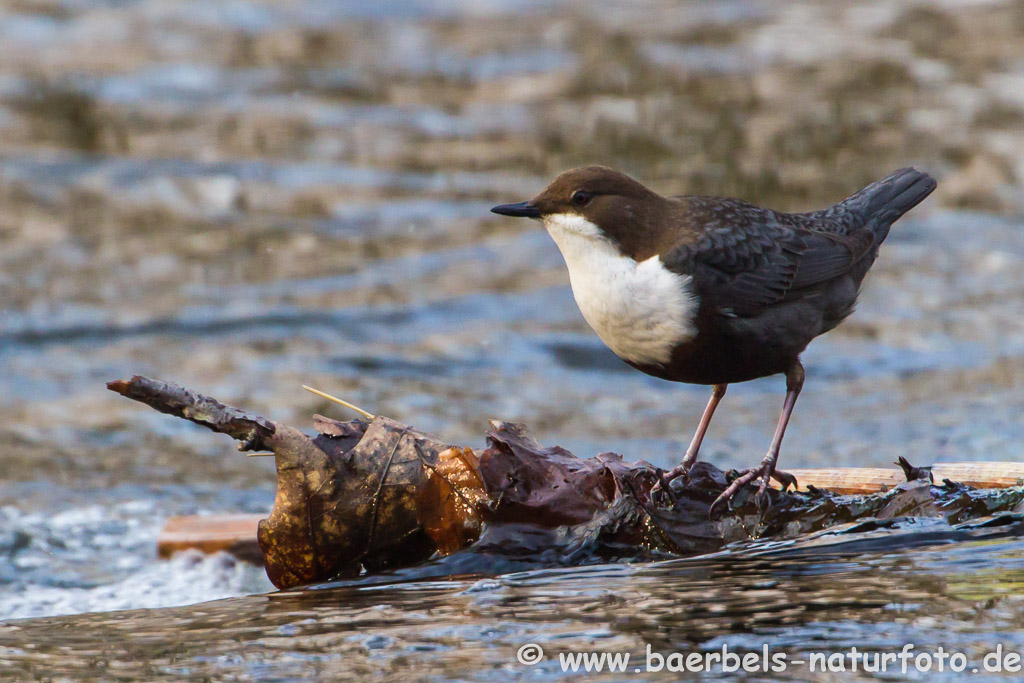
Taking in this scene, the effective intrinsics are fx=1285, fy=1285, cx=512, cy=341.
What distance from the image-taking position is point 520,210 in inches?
158

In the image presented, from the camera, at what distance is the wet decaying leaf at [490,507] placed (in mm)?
3260

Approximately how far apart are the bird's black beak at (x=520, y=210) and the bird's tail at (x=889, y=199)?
1.32 meters

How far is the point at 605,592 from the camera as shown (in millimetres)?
3020

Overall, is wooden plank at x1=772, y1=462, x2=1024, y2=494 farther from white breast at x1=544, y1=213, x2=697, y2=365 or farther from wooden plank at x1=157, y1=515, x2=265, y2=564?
wooden plank at x1=157, y1=515, x2=265, y2=564

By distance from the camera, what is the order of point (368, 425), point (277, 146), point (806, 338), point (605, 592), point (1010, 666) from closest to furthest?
1. point (1010, 666)
2. point (605, 592)
3. point (368, 425)
4. point (806, 338)
5. point (277, 146)

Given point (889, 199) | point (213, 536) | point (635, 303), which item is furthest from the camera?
point (889, 199)

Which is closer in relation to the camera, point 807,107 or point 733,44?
point 807,107

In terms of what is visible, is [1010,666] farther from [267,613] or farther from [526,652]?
[267,613]

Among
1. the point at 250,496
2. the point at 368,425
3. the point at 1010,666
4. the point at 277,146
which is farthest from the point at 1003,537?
the point at 277,146

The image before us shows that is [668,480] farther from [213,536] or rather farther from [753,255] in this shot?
[213,536]

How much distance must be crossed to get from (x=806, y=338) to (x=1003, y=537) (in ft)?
4.00

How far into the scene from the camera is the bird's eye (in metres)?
4.04

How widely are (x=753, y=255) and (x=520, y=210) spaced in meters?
0.77

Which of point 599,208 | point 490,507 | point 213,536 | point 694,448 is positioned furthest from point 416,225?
point 490,507
